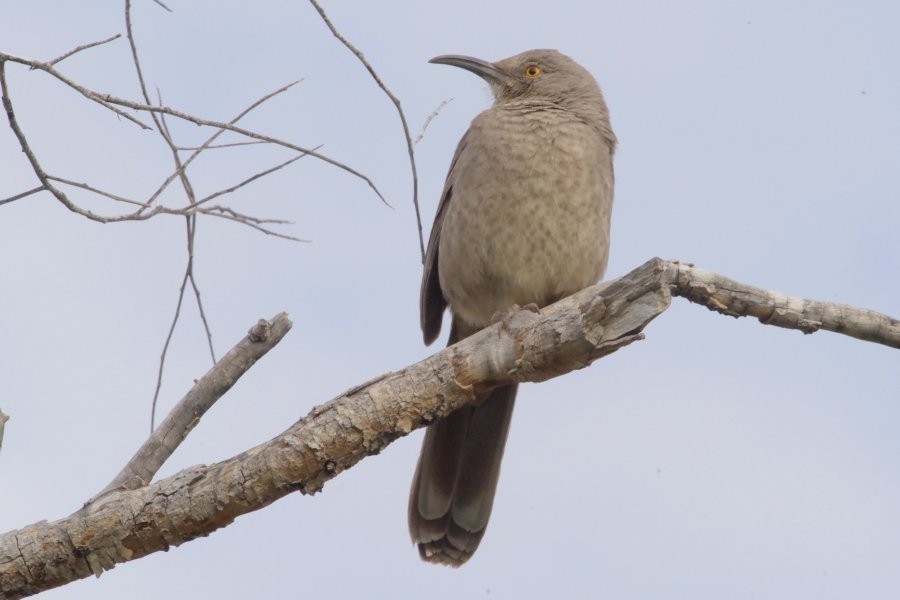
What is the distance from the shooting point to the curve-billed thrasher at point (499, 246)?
5.72m

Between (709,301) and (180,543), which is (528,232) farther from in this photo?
(180,543)

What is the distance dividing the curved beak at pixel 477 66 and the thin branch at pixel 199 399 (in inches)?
123

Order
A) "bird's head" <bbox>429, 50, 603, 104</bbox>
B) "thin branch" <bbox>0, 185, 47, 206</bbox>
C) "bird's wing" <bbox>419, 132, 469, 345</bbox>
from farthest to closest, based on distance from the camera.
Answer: "bird's head" <bbox>429, 50, 603, 104</bbox>, "bird's wing" <bbox>419, 132, 469, 345</bbox>, "thin branch" <bbox>0, 185, 47, 206</bbox>

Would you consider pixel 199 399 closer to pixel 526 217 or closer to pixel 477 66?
pixel 526 217

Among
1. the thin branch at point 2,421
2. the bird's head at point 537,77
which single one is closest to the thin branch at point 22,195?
the thin branch at point 2,421

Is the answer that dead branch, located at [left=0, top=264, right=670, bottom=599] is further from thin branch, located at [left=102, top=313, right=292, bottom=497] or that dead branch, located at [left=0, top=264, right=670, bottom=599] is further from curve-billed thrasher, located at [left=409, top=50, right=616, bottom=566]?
curve-billed thrasher, located at [left=409, top=50, right=616, bottom=566]

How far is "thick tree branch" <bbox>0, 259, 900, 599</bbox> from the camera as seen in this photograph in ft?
12.7

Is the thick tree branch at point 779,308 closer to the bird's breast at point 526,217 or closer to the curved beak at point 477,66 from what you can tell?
the bird's breast at point 526,217

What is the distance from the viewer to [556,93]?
6.51m

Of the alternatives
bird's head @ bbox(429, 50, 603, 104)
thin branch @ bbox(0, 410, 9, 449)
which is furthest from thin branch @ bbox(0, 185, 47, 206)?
bird's head @ bbox(429, 50, 603, 104)

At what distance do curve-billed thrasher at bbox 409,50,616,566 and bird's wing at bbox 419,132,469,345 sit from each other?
0.08 meters

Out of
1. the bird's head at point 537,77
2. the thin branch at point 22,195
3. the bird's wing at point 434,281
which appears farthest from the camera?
the bird's head at point 537,77

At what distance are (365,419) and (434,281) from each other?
2516mm

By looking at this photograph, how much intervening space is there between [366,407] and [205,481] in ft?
2.08
